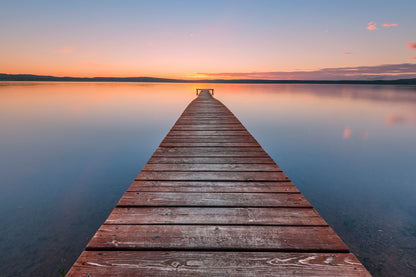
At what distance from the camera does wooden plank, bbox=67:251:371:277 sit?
1.40 meters

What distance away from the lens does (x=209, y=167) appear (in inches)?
128

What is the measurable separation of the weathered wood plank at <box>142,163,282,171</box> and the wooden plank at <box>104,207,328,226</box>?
1.08 metres

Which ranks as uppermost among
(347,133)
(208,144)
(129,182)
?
(208,144)

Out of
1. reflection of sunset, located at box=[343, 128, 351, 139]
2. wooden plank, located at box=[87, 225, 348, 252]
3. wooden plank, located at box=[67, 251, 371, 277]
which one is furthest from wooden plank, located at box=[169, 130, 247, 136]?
reflection of sunset, located at box=[343, 128, 351, 139]

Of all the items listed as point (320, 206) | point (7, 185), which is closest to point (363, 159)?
point (320, 206)

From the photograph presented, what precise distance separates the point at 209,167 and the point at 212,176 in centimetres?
35

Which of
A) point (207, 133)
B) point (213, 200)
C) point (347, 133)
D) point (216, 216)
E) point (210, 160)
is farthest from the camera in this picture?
point (347, 133)

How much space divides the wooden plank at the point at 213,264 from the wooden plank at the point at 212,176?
1.29 m

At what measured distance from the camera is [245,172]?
120 inches

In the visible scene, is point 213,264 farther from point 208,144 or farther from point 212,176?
point 208,144

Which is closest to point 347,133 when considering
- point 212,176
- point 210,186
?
point 212,176

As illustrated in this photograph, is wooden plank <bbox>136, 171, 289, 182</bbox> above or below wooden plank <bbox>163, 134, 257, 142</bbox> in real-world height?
below

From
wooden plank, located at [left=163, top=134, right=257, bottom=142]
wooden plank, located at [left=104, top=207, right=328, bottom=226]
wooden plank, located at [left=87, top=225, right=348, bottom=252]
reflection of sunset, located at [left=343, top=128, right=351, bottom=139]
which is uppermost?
wooden plank, located at [left=163, top=134, right=257, bottom=142]

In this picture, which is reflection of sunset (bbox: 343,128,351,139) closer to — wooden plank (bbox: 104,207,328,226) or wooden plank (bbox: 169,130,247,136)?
wooden plank (bbox: 169,130,247,136)
